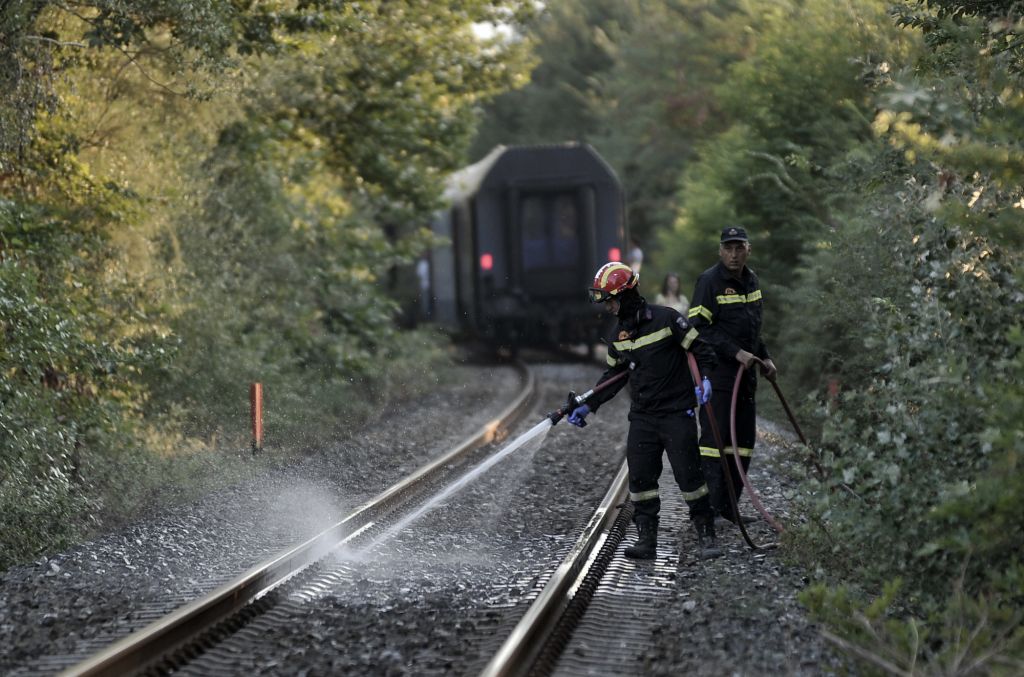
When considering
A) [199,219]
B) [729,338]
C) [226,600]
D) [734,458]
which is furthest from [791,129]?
[226,600]

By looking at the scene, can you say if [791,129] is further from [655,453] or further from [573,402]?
[573,402]

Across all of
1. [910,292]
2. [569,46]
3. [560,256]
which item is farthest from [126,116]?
[569,46]

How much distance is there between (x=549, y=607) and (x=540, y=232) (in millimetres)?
17673

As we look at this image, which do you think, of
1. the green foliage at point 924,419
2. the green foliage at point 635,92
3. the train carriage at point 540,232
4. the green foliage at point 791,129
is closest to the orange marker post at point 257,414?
the green foliage at point 924,419

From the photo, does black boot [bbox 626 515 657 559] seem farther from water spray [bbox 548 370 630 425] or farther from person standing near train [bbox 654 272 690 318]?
person standing near train [bbox 654 272 690 318]

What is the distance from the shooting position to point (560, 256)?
79.4ft

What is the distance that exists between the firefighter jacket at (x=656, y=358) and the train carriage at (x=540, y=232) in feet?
49.8

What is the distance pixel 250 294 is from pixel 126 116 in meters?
3.68

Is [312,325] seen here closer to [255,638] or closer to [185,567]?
[185,567]

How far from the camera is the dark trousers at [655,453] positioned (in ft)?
27.2

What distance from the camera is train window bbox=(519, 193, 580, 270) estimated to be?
24000 mm

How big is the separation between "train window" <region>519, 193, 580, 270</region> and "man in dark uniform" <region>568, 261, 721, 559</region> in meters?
15.7

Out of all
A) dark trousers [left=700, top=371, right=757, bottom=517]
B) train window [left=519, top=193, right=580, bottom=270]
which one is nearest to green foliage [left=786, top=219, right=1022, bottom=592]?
dark trousers [left=700, top=371, right=757, bottom=517]

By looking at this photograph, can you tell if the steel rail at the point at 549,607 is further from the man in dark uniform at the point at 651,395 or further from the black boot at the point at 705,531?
the black boot at the point at 705,531
